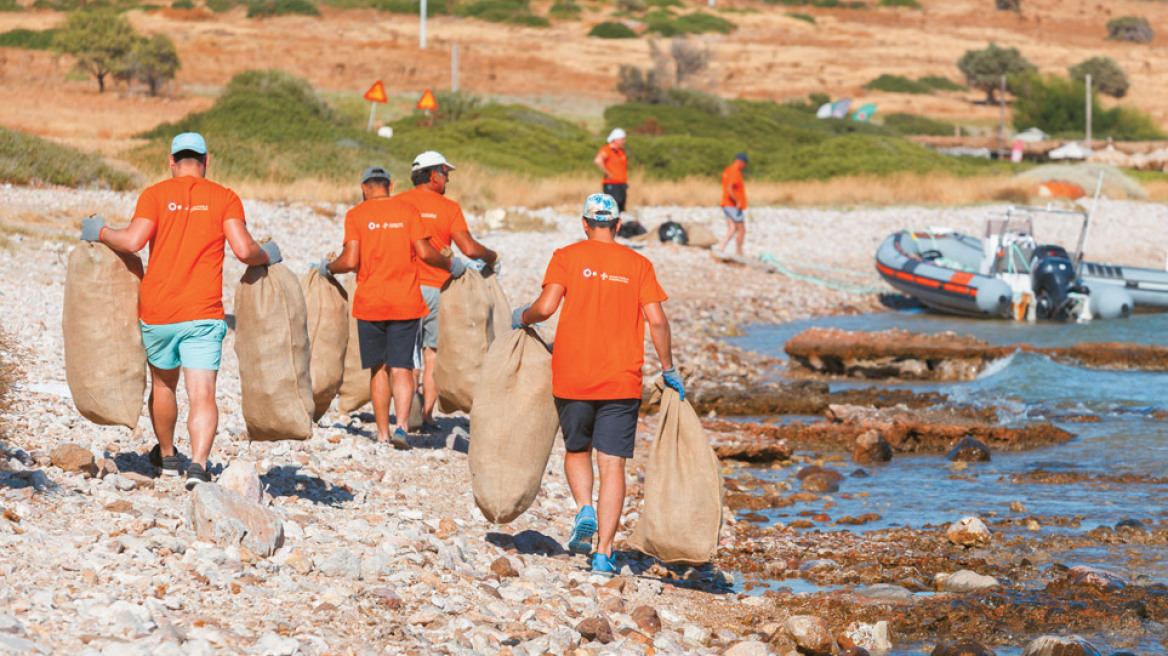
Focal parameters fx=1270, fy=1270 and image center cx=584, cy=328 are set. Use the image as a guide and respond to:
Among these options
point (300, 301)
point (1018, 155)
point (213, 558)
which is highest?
point (300, 301)

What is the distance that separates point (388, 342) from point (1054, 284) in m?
13.2

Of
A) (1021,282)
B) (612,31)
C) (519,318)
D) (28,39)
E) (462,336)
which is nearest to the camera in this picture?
(519,318)

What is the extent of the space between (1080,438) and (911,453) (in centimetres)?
173

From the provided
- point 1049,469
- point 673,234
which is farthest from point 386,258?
point 673,234

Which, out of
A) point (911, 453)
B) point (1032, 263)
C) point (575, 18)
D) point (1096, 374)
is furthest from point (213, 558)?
point (575, 18)

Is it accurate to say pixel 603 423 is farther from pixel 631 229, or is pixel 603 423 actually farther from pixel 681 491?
pixel 631 229

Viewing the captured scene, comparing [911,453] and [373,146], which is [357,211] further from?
[373,146]

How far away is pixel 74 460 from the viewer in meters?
5.83

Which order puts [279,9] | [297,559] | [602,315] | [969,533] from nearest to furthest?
[297,559] → [602,315] → [969,533] → [279,9]

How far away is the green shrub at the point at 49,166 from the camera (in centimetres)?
1780

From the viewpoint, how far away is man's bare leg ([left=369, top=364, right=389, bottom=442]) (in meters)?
7.79

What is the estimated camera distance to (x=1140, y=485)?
9.01 meters

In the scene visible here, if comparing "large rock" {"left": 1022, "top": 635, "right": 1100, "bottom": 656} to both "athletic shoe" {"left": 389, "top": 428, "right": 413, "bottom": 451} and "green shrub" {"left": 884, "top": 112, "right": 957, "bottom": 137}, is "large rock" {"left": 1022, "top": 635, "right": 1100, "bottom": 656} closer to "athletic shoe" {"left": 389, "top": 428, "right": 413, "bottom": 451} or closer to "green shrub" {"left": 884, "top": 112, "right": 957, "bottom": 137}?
"athletic shoe" {"left": 389, "top": 428, "right": 413, "bottom": 451}

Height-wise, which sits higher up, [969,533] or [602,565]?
[602,565]
